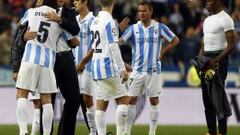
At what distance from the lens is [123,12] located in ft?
79.6

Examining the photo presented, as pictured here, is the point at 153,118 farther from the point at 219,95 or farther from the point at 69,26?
the point at 69,26

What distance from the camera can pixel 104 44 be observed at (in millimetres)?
12938

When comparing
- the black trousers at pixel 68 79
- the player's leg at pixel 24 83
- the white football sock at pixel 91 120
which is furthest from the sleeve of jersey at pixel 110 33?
the white football sock at pixel 91 120

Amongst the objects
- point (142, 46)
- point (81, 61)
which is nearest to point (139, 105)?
point (142, 46)

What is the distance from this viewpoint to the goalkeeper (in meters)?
14.2

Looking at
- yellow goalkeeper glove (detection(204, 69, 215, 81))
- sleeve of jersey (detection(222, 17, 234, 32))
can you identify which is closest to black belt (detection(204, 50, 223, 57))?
yellow goalkeeper glove (detection(204, 69, 215, 81))

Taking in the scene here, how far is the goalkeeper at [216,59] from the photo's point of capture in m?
14.2

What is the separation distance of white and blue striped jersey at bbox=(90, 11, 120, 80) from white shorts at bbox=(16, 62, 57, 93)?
0.75 metres

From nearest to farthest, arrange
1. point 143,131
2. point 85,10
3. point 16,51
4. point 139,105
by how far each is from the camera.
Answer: point 16,51, point 85,10, point 143,131, point 139,105

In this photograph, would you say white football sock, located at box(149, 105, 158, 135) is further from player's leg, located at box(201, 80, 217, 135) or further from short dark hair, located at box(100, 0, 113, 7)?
short dark hair, located at box(100, 0, 113, 7)

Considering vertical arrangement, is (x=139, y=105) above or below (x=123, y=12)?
below

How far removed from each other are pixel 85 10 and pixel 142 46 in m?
1.32

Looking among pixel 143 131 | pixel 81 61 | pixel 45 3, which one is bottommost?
pixel 143 131

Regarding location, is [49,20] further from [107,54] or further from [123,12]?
[123,12]
